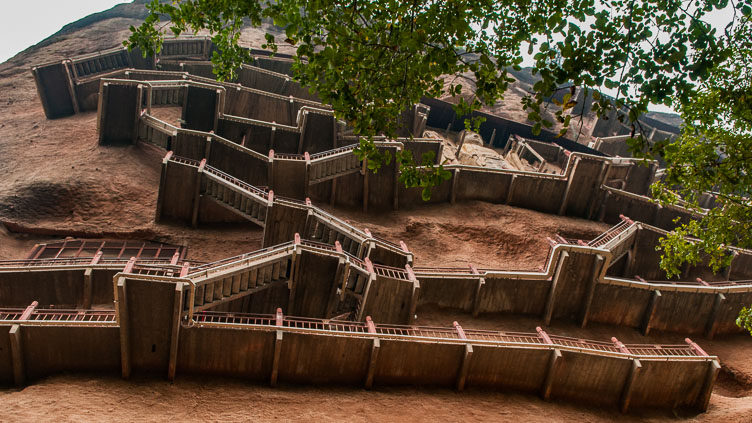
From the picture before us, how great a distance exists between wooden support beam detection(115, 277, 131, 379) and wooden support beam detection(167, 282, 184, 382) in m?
1.31

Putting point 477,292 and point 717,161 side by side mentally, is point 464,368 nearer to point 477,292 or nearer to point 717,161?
point 477,292

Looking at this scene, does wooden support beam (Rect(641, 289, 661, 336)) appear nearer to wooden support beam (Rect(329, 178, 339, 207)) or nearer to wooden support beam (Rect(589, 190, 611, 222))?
wooden support beam (Rect(589, 190, 611, 222))

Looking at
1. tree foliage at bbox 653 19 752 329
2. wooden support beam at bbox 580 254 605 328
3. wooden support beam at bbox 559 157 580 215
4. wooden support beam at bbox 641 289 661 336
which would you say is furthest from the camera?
wooden support beam at bbox 559 157 580 215

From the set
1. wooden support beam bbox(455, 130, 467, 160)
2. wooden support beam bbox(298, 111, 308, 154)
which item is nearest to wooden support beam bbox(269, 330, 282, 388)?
wooden support beam bbox(298, 111, 308, 154)

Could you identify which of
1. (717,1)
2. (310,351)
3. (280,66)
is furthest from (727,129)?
(280,66)

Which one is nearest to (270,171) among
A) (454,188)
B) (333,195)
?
(333,195)

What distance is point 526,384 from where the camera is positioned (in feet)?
64.0

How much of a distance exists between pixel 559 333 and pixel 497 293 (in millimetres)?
3715

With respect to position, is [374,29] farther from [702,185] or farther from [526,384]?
[526,384]

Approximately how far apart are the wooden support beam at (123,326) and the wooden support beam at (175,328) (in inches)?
51.4

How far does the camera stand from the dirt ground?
50.3 feet

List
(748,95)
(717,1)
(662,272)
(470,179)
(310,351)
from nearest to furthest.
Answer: (717,1), (748,95), (310,351), (662,272), (470,179)

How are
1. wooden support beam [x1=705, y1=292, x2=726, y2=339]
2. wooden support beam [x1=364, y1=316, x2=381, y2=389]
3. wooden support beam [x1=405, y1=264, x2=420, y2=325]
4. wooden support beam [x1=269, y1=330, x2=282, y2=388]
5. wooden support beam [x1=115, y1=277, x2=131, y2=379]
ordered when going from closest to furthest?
wooden support beam [x1=115, y1=277, x2=131, y2=379] < wooden support beam [x1=269, y1=330, x2=282, y2=388] < wooden support beam [x1=364, y1=316, x2=381, y2=389] < wooden support beam [x1=405, y1=264, x2=420, y2=325] < wooden support beam [x1=705, y1=292, x2=726, y2=339]

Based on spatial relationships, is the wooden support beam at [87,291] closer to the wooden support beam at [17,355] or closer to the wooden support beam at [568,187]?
the wooden support beam at [17,355]
